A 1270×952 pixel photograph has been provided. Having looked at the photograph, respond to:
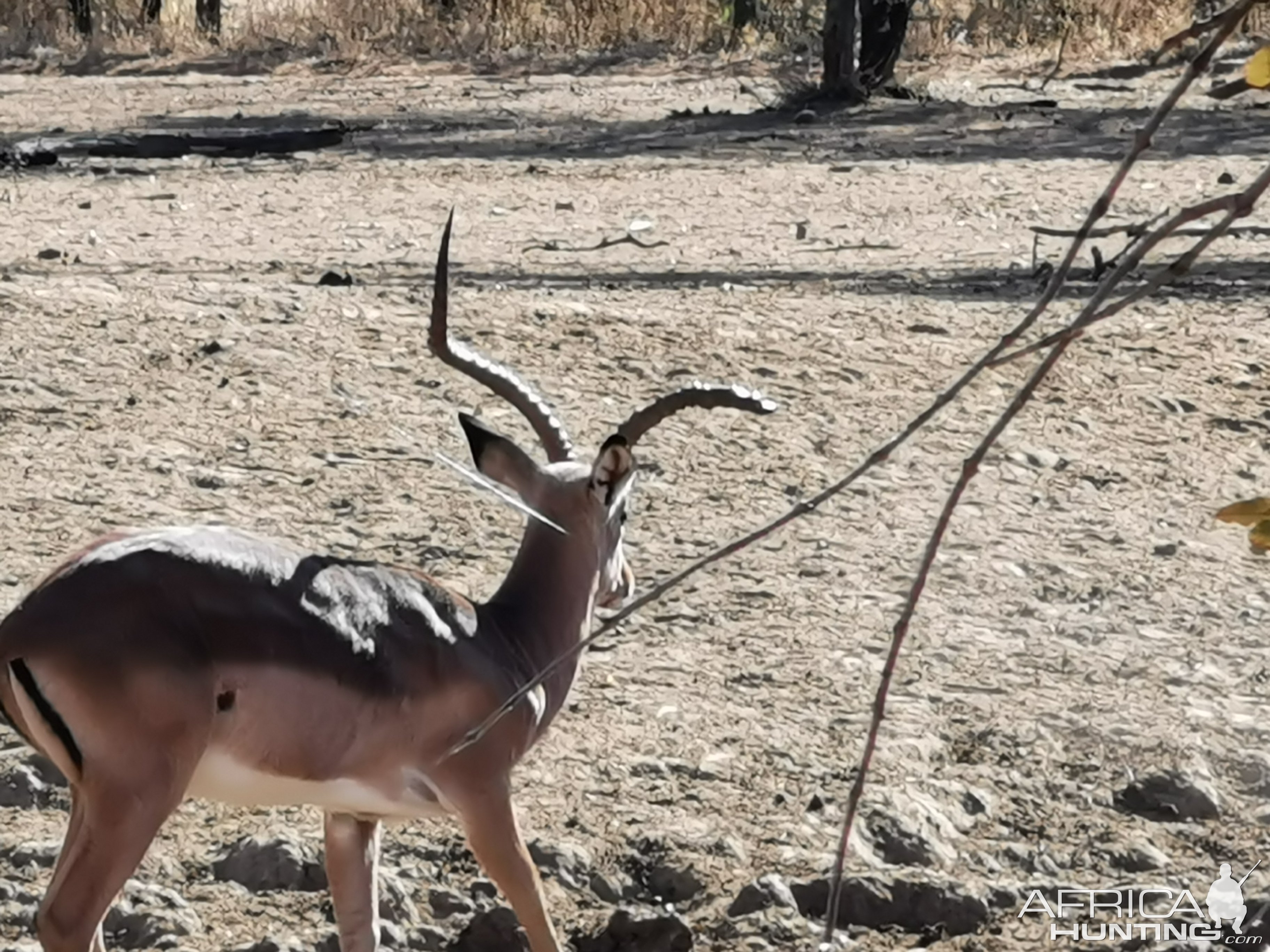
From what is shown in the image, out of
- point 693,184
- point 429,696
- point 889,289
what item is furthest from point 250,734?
point 693,184

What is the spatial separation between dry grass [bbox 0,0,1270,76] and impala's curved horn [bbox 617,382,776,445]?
16762mm

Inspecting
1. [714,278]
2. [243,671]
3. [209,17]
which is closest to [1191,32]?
[243,671]

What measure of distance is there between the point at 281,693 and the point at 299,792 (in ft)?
0.72

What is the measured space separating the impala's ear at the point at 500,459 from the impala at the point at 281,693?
0.04 feet

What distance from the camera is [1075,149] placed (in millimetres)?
15375

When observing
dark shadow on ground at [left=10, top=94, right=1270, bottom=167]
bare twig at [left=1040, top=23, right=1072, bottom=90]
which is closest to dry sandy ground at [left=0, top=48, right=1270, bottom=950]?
dark shadow on ground at [left=10, top=94, right=1270, bottom=167]

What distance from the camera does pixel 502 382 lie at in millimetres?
5316

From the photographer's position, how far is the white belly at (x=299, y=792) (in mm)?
4258

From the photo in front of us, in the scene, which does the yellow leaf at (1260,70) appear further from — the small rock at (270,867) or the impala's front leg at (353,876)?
the small rock at (270,867)

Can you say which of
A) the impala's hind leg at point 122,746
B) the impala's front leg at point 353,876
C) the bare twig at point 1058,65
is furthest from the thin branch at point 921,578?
the impala's front leg at point 353,876

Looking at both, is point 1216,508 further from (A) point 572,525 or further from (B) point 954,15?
(B) point 954,15

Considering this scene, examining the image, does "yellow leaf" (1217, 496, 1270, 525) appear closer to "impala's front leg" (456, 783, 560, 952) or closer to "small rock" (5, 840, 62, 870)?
"impala's front leg" (456, 783, 560, 952)

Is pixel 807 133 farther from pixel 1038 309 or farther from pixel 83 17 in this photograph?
pixel 1038 309

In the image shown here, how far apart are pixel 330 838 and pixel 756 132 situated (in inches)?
468
